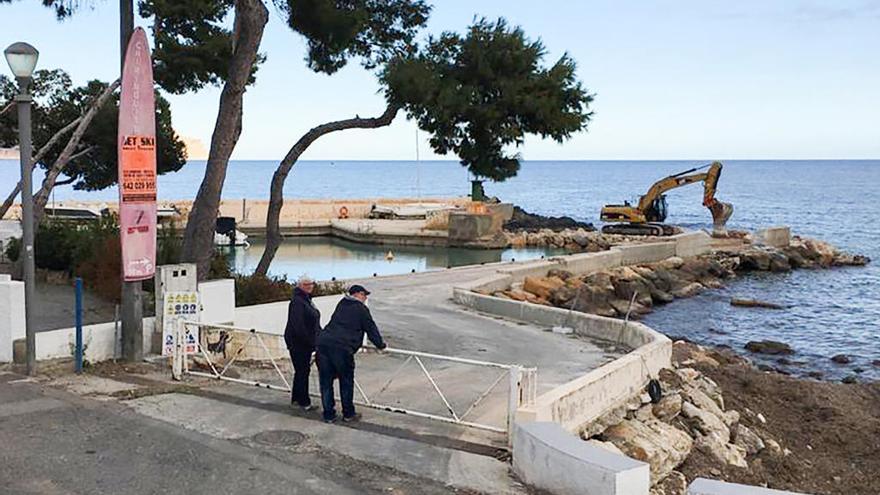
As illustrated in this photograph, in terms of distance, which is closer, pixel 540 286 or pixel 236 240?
pixel 540 286

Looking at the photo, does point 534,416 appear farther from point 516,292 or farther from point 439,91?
point 516,292

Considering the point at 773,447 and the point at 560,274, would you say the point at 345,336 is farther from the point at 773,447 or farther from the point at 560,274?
the point at 560,274

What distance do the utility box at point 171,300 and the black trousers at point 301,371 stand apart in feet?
7.38

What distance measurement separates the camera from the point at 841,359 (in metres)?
23.6

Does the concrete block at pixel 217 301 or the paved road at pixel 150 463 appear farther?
the concrete block at pixel 217 301

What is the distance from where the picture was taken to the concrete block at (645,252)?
116 feet

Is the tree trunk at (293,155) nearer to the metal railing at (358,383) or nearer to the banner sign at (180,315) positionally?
the metal railing at (358,383)

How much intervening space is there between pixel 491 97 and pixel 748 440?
849cm

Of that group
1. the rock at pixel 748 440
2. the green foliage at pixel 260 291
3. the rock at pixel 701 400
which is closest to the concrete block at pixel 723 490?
the rock at pixel 748 440

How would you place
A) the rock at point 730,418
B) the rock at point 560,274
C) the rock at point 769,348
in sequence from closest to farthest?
1. the rock at point 730,418
2. the rock at point 769,348
3. the rock at point 560,274

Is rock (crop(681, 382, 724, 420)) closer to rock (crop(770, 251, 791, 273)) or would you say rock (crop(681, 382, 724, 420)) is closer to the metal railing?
the metal railing

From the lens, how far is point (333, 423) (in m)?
9.19

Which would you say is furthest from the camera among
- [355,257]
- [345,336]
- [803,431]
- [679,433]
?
[355,257]

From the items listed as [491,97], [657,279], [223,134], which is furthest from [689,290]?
[223,134]
